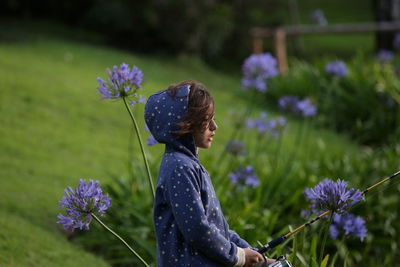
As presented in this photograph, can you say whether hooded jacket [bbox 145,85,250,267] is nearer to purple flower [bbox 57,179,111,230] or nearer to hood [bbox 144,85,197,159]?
hood [bbox 144,85,197,159]

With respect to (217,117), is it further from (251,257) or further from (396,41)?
(251,257)

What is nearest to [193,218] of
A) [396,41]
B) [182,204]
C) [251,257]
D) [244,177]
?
[182,204]

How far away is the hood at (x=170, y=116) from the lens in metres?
2.29

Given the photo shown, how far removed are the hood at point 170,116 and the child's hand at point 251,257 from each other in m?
0.41

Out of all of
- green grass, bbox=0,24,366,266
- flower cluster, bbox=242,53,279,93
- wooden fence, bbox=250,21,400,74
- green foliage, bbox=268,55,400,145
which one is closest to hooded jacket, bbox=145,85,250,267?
green grass, bbox=0,24,366,266

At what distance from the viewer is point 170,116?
2.29 metres

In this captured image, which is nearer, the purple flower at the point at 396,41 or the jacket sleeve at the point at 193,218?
the jacket sleeve at the point at 193,218

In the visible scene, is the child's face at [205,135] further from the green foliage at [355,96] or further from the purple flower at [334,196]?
the green foliage at [355,96]

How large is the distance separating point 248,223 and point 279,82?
18.6ft

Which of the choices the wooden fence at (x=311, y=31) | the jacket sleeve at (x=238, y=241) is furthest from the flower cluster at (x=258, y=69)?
the wooden fence at (x=311, y=31)

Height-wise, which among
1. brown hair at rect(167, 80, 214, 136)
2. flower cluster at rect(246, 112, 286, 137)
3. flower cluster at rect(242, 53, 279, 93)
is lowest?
flower cluster at rect(246, 112, 286, 137)

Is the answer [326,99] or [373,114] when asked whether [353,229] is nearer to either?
[373,114]

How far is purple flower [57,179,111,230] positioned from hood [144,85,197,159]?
12.6 inches

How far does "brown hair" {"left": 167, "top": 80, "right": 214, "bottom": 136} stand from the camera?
2.27 meters
